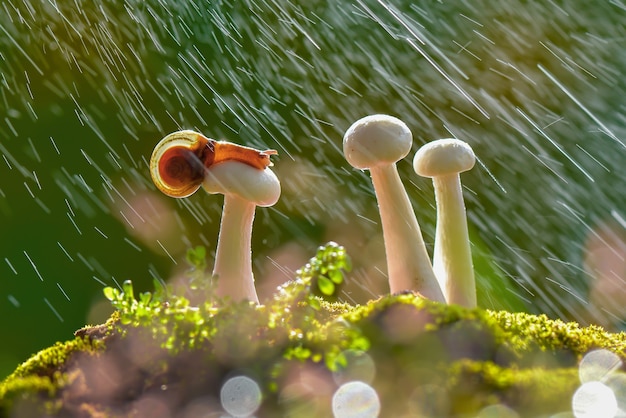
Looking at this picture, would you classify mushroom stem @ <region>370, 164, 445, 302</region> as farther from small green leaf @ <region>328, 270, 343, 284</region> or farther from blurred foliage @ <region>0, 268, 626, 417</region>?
small green leaf @ <region>328, 270, 343, 284</region>

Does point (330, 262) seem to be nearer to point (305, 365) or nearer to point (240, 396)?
point (305, 365)

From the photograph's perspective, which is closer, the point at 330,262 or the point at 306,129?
the point at 330,262

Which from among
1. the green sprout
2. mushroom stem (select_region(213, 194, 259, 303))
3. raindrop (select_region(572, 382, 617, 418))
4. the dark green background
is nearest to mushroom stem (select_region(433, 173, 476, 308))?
mushroom stem (select_region(213, 194, 259, 303))

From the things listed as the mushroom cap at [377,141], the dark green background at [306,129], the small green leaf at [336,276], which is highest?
the mushroom cap at [377,141]

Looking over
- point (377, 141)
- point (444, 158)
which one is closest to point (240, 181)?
point (377, 141)

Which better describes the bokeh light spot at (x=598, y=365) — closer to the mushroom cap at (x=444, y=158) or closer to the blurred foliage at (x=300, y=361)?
the blurred foliage at (x=300, y=361)

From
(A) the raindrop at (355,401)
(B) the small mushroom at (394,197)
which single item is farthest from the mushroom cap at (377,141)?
(A) the raindrop at (355,401)

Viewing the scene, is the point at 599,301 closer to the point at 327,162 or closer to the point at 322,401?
the point at 327,162

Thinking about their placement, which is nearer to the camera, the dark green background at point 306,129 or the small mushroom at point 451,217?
the small mushroom at point 451,217
